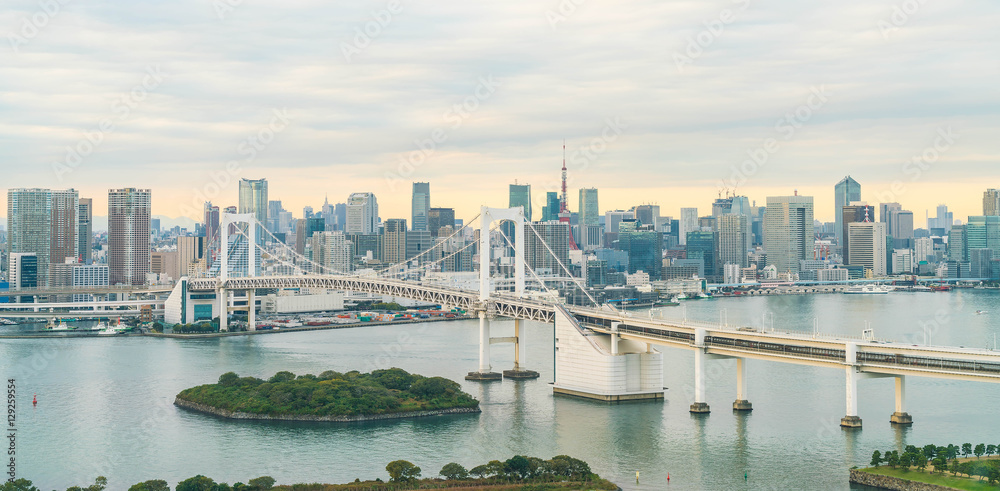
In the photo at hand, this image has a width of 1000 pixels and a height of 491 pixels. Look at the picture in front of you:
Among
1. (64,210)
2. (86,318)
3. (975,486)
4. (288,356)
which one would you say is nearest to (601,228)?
(64,210)

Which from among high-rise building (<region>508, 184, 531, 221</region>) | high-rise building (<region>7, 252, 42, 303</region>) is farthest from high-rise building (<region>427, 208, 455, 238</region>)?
high-rise building (<region>7, 252, 42, 303</region>)

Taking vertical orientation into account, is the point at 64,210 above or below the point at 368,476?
above

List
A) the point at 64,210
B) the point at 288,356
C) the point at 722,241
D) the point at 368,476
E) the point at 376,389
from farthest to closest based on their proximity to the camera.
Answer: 1. the point at 722,241
2. the point at 64,210
3. the point at 288,356
4. the point at 376,389
5. the point at 368,476

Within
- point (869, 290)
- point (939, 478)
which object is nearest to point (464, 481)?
point (939, 478)

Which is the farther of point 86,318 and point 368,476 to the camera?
point 86,318

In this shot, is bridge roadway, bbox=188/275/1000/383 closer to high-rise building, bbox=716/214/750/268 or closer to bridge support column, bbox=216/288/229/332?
bridge support column, bbox=216/288/229/332

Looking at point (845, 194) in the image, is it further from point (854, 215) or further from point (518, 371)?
point (518, 371)

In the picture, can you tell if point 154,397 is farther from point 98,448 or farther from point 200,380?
point 98,448
